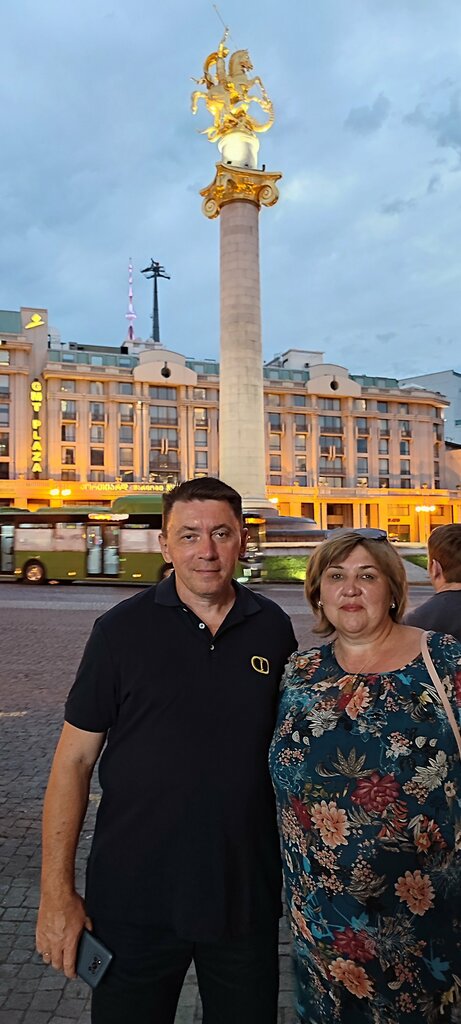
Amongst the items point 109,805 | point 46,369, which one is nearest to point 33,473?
point 46,369

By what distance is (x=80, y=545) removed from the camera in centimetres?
2691

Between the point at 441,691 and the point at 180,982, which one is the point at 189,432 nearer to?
the point at 180,982

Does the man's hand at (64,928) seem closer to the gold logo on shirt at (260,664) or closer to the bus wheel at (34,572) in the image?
the gold logo on shirt at (260,664)

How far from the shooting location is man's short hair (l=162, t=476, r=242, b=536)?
2484mm

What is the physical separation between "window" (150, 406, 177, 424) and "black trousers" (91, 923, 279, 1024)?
235ft

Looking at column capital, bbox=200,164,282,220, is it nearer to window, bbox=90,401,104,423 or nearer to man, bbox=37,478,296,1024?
man, bbox=37,478,296,1024

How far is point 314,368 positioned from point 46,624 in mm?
68880

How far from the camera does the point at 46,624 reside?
16141 mm

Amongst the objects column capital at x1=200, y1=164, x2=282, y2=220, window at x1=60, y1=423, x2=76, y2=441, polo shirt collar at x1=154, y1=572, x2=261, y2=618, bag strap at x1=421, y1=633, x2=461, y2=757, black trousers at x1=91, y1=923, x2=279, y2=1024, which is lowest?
black trousers at x1=91, y1=923, x2=279, y2=1024

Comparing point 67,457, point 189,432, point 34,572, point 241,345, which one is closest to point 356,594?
point 34,572

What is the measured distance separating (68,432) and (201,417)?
1458 cm

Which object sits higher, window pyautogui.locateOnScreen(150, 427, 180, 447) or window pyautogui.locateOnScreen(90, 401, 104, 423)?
window pyautogui.locateOnScreen(90, 401, 104, 423)

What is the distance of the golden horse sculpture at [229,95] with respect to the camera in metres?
34.9

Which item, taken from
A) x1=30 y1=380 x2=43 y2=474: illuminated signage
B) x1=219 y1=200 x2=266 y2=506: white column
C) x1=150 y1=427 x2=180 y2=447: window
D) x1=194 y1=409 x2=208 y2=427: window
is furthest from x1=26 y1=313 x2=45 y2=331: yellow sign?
x1=219 y1=200 x2=266 y2=506: white column
